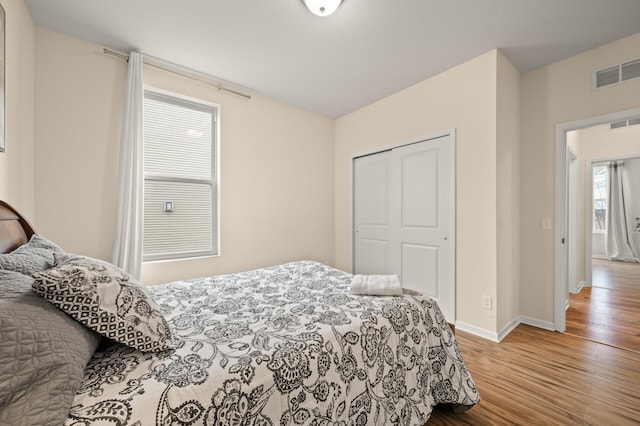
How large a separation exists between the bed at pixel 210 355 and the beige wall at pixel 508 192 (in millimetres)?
1440

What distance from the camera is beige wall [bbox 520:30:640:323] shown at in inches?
99.0

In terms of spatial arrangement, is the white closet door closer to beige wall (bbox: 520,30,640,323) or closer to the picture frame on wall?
beige wall (bbox: 520,30,640,323)

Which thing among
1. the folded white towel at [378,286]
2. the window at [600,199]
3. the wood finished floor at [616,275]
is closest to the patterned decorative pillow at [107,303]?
the folded white towel at [378,286]

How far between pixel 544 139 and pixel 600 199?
241 inches

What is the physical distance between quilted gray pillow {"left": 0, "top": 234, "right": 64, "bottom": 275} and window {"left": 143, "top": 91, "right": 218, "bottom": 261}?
54.5 inches

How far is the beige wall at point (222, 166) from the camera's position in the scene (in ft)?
7.27

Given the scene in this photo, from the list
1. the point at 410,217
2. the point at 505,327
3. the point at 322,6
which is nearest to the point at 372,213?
the point at 410,217

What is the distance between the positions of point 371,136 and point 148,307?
11.0 ft

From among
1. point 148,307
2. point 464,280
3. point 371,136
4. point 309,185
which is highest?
point 371,136

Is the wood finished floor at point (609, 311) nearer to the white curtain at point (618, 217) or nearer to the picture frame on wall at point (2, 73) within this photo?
the white curtain at point (618, 217)

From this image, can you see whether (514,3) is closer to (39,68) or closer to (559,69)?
(559,69)

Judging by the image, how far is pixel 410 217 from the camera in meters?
3.27

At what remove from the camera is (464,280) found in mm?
2721

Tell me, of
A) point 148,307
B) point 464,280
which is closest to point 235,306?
point 148,307
